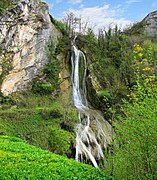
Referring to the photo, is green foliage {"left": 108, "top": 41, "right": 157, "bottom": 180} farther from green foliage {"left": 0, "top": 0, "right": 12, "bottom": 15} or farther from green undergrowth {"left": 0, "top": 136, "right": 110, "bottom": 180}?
green foliage {"left": 0, "top": 0, "right": 12, "bottom": 15}

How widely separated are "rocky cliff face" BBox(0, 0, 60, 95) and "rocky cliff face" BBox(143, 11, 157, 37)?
13.8 metres

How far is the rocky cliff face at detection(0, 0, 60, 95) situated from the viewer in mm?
24312

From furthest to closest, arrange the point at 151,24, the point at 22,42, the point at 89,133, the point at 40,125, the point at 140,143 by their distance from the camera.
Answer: the point at 151,24, the point at 22,42, the point at 40,125, the point at 89,133, the point at 140,143

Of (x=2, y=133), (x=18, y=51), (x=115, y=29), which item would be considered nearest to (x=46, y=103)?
(x=18, y=51)

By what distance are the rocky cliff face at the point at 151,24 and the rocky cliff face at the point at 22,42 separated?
45.4 ft

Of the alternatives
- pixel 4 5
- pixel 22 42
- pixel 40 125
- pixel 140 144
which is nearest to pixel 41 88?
pixel 22 42

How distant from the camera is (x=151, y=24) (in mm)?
38156

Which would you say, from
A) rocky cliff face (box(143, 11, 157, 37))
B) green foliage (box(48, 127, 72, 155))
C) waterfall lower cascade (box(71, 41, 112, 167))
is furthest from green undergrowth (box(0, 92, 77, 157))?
rocky cliff face (box(143, 11, 157, 37))

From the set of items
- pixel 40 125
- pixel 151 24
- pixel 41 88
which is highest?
pixel 151 24

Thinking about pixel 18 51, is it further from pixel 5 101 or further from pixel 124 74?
pixel 124 74

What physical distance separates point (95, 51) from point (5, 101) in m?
11.7

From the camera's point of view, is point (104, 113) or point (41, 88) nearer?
point (104, 113)

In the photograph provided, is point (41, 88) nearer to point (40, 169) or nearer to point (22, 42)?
point (22, 42)

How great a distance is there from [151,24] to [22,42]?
1979 cm
